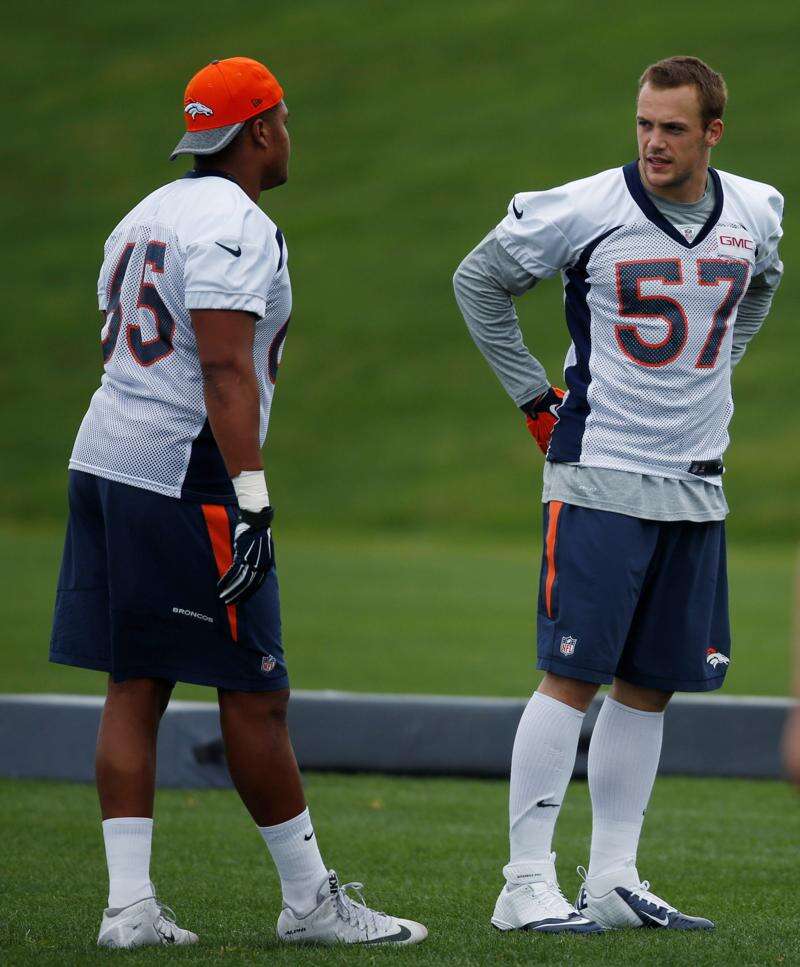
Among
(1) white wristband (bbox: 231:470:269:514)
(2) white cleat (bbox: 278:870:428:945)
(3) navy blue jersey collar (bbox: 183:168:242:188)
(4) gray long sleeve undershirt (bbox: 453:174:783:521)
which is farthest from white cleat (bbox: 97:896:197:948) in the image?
(3) navy blue jersey collar (bbox: 183:168:242:188)

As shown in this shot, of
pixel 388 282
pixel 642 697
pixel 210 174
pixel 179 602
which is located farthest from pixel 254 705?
pixel 388 282

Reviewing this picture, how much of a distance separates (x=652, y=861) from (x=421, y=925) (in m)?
1.13

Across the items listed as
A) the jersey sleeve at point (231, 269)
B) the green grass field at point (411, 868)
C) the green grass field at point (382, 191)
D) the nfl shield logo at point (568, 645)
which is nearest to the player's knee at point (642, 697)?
the nfl shield logo at point (568, 645)

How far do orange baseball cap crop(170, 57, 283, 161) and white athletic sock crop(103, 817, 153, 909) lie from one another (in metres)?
1.44

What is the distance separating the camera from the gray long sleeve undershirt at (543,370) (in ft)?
11.6

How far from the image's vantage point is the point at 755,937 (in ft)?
11.4

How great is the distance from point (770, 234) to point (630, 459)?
671 mm

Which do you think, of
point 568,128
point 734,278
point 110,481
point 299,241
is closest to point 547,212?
point 734,278

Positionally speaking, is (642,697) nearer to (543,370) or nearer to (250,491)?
(543,370)

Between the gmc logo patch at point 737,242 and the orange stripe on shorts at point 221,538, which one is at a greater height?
the gmc logo patch at point 737,242

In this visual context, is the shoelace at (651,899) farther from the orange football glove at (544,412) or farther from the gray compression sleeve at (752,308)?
the gray compression sleeve at (752,308)

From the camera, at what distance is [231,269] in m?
3.26

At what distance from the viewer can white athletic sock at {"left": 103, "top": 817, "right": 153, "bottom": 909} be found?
3348 millimetres

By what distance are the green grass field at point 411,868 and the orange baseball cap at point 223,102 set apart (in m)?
1.71
